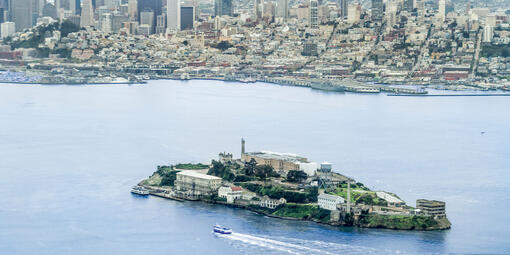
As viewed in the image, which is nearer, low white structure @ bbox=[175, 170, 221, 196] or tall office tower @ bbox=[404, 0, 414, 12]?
low white structure @ bbox=[175, 170, 221, 196]

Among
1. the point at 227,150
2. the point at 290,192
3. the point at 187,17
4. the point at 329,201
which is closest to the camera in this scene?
the point at 329,201

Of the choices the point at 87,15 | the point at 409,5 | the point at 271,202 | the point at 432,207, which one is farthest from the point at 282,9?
the point at 432,207

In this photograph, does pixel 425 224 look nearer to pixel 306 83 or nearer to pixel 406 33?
pixel 306 83

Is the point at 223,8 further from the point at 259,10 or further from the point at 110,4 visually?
the point at 110,4

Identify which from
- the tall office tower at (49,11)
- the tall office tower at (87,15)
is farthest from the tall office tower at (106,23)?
the tall office tower at (49,11)

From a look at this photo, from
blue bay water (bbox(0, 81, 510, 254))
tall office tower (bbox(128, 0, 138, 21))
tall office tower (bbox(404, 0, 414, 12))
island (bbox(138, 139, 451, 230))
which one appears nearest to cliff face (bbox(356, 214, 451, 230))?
island (bbox(138, 139, 451, 230))

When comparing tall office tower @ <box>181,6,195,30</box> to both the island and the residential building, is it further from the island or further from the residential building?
the residential building

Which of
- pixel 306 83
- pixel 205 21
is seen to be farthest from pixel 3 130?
pixel 205 21
